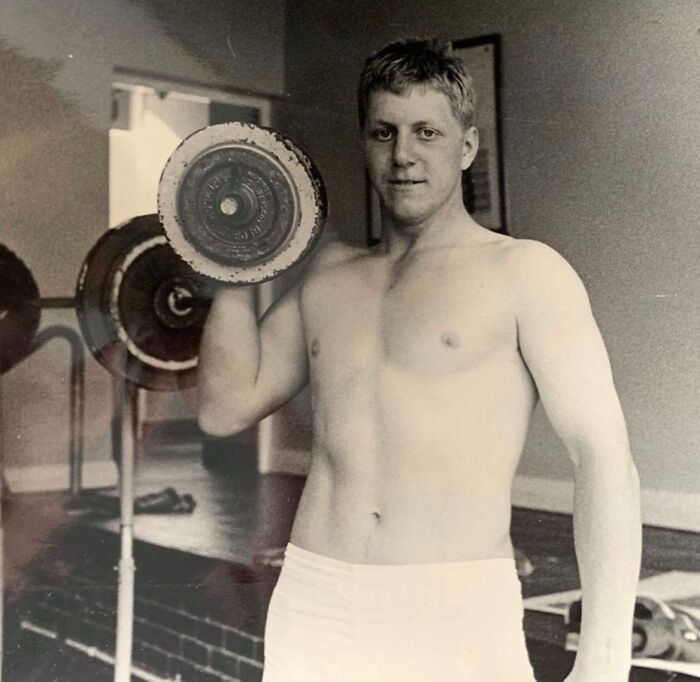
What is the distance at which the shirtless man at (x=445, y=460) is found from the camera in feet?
3.04

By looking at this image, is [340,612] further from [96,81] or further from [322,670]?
[96,81]

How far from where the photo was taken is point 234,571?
1.05m

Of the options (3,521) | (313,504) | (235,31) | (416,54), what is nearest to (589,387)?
(313,504)

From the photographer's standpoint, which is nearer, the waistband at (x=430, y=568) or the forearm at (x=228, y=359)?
the waistband at (x=430, y=568)

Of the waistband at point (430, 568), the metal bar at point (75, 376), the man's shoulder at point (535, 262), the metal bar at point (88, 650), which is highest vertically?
the man's shoulder at point (535, 262)

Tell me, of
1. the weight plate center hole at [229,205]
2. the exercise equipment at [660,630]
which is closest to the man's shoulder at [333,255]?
the weight plate center hole at [229,205]

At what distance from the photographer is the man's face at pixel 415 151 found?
3.19ft

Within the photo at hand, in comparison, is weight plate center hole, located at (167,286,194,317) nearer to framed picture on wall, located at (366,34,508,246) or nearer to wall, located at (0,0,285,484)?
wall, located at (0,0,285,484)

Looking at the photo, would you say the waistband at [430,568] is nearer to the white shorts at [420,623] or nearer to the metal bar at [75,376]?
the white shorts at [420,623]

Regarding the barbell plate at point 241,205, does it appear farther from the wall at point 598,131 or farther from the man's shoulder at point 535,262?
the man's shoulder at point 535,262

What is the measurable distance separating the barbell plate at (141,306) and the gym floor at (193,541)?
130 mm

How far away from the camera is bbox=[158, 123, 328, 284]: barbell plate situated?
97cm

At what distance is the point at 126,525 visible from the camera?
104cm

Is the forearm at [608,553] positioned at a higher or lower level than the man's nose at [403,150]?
lower
